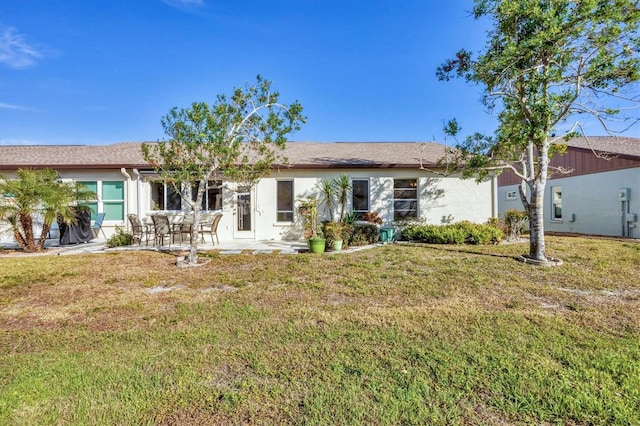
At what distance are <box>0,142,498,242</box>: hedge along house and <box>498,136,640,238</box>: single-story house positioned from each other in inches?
164

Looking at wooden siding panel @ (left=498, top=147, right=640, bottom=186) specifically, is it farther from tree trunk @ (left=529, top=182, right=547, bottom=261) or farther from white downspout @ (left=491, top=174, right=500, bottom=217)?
tree trunk @ (left=529, top=182, right=547, bottom=261)

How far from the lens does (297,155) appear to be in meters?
13.0

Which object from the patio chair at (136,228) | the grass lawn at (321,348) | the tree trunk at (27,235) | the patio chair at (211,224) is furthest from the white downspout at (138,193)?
the grass lawn at (321,348)

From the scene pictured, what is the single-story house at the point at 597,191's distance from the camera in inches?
478

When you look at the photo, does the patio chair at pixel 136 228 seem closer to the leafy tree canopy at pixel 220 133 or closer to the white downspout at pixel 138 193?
the white downspout at pixel 138 193

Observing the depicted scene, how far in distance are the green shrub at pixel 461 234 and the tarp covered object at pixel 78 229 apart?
11.3 meters

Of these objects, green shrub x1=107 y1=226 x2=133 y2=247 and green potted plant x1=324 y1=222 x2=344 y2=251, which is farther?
green shrub x1=107 y1=226 x2=133 y2=247

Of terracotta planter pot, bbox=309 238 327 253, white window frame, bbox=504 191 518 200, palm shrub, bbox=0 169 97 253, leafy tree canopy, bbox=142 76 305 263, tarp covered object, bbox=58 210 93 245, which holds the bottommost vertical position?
terracotta planter pot, bbox=309 238 327 253

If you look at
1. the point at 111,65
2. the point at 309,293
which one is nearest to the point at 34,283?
the point at 309,293

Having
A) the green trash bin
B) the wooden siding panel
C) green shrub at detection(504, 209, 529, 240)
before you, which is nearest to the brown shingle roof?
the green trash bin

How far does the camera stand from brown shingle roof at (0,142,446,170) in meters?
11.2

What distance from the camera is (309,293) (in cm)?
Result: 508

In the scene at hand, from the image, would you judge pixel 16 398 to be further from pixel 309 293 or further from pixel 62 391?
pixel 309 293

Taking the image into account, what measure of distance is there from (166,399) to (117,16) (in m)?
11.7
